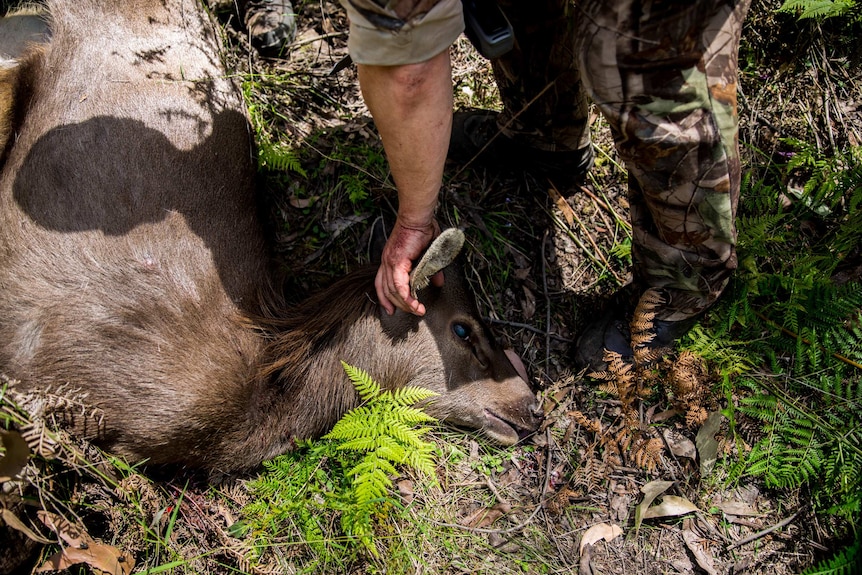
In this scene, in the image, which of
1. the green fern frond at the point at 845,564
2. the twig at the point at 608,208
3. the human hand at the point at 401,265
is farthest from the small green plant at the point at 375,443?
the green fern frond at the point at 845,564

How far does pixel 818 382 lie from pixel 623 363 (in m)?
1.30

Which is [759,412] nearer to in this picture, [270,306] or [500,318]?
[500,318]

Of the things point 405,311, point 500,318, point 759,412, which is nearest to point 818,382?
point 759,412

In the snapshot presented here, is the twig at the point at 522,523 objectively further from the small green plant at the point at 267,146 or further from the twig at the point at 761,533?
the small green plant at the point at 267,146

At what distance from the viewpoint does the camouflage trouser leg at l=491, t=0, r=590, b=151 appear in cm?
352

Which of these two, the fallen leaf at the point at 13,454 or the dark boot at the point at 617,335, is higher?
the fallen leaf at the point at 13,454

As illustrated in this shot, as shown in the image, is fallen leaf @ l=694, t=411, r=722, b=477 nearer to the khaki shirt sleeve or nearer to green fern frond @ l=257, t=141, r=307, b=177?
the khaki shirt sleeve

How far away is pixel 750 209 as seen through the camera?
4359 mm

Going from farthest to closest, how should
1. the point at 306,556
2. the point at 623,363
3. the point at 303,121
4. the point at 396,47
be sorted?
the point at 303,121 → the point at 623,363 → the point at 306,556 → the point at 396,47

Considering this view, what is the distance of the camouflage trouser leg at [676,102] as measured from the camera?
2508 mm

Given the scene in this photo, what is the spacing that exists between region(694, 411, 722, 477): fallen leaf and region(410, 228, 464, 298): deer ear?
2100 mm

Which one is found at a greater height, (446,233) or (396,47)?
(396,47)

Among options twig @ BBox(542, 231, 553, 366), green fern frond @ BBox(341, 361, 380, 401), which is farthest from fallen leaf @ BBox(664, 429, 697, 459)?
green fern frond @ BBox(341, 361, 380, 401)

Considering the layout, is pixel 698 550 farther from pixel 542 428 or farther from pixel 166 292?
pixel 166 292
